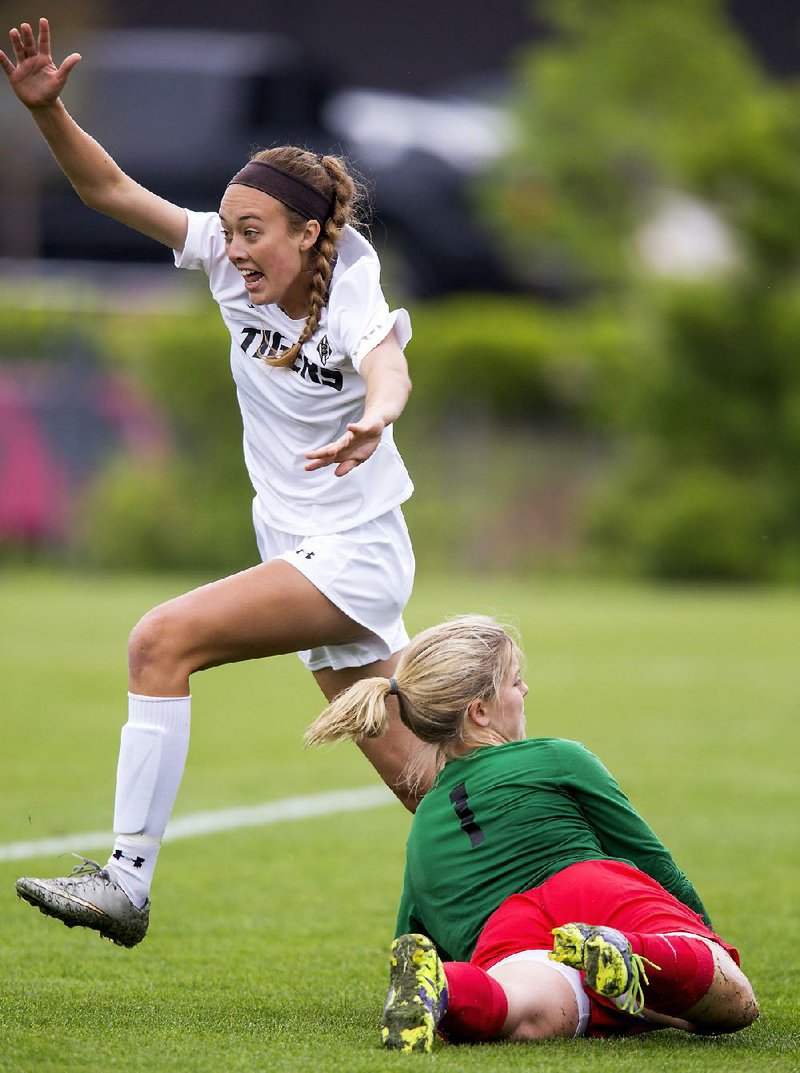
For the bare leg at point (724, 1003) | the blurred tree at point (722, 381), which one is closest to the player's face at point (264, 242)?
the bare leg at point (724, 1003)

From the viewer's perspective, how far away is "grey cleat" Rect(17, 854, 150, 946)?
4020mm

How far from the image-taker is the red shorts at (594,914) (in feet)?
12.7

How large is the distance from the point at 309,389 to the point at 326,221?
0.44 metres

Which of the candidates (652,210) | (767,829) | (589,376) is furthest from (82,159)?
(652,210)

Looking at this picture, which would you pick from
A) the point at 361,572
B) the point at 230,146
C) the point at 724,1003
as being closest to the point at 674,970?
the point at 724,1003

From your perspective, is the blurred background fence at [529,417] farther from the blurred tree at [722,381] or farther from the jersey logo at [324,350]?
the jersey logo at [324,350]

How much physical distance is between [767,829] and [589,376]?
17.9 meters

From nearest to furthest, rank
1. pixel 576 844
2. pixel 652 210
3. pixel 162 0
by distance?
1. pixel 576 844
2. pixel 652 210
3. pixel 162 0

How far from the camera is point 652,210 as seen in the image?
33281 mm

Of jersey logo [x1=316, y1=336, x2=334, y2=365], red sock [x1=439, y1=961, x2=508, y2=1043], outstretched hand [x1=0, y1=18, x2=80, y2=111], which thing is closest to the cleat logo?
red sock [x1=439, y1=961, x2=508, y2=1043]

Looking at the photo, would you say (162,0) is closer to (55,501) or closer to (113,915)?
(55,501)

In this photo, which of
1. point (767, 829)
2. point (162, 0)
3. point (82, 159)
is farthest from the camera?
point (162, 0)

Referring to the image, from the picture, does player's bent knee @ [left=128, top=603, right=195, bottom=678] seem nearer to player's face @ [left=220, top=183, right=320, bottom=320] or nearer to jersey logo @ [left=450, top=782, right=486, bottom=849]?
jersey logo @ [left=450, top=782, right=486, bottom=849]

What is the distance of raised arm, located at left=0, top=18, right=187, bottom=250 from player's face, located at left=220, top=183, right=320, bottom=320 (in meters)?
0.25
